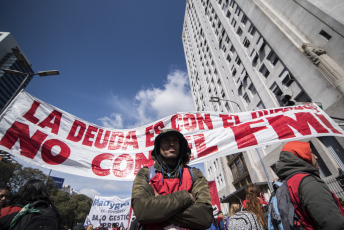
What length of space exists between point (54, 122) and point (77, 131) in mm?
481

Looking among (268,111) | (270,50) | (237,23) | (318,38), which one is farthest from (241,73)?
(268,111)

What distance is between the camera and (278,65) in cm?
1389

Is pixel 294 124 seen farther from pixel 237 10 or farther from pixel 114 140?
pixel 237 10

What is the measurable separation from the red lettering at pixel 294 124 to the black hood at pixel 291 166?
72.3 inches

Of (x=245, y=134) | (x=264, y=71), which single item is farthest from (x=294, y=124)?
(x=264, y=71)

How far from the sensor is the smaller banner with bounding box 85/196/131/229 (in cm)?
1171

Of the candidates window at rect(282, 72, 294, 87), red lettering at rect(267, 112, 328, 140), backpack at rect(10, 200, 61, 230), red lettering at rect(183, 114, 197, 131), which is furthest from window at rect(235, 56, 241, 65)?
backpack at rect(10, 200, 61, 230)

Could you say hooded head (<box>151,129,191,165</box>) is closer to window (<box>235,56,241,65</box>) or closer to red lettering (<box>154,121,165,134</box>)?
red lettering (<box>154,121,165,134</box>)

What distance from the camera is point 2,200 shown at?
2.94 m

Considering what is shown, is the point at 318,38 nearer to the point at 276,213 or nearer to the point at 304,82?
the point at 304,82

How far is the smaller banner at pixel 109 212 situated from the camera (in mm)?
11711

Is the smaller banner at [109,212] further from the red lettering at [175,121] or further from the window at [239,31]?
the window at [239,31]

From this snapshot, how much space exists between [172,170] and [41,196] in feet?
6.10

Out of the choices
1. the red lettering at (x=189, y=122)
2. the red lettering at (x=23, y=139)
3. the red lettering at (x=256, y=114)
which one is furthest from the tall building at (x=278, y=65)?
the red lettering at (x=23, y=139)
